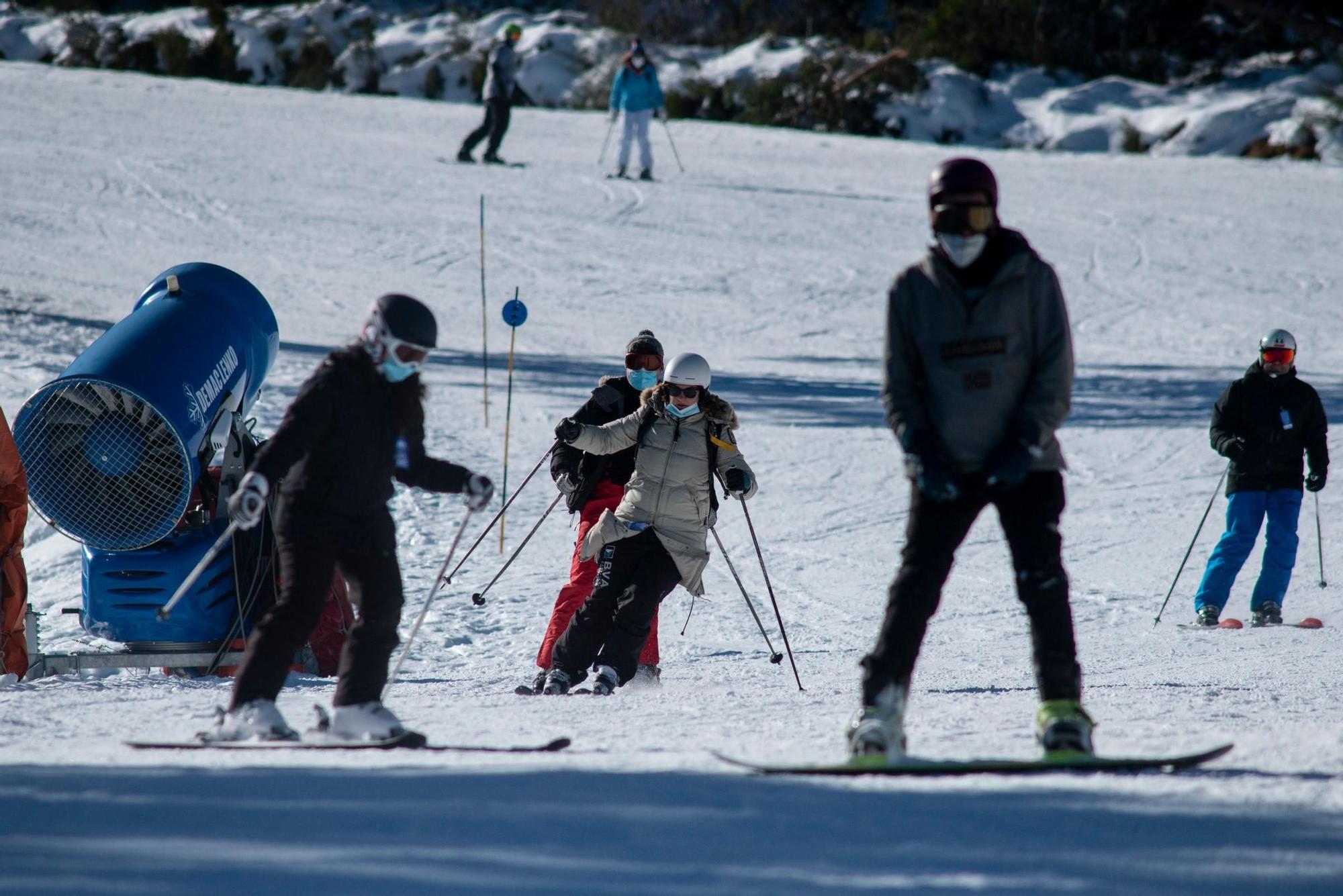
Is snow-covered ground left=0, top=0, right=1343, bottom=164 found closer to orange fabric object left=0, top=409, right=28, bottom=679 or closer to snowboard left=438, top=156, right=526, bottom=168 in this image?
snowboard left=438, top=156, right=526, bottom=168

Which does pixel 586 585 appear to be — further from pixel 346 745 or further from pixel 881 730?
pixel 881 730

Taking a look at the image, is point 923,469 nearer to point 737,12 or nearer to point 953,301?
point 953,301

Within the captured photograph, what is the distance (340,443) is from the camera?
4.21 meters

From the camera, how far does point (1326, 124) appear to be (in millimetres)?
26312

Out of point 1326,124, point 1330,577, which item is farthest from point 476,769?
point 1326,124

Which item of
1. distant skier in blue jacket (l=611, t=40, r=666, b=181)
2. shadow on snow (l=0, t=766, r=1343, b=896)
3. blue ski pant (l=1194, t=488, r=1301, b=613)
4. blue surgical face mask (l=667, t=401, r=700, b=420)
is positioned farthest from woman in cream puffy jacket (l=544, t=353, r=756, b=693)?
distant skier in blue jacket (l=611, t=40, r=666, b=181)

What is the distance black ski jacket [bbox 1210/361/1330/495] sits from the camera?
749 centimetres

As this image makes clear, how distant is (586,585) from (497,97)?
16.6 metres

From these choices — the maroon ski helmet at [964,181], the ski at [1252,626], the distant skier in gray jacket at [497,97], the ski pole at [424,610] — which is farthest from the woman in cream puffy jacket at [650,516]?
the distant skier in gray jacket at [497,97]

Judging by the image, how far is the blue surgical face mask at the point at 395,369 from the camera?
4.29 m

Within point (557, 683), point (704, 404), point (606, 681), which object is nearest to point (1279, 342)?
point (704, 404)

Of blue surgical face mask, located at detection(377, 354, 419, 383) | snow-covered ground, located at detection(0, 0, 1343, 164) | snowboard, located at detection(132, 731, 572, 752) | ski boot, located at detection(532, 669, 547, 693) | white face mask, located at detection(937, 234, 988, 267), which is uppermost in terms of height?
snow-covered ground, located at detection(0, 0, 1343, 164)

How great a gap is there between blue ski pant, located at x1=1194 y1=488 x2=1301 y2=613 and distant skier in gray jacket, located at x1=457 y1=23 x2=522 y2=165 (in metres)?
15.7

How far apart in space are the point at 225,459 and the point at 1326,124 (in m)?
25.5
